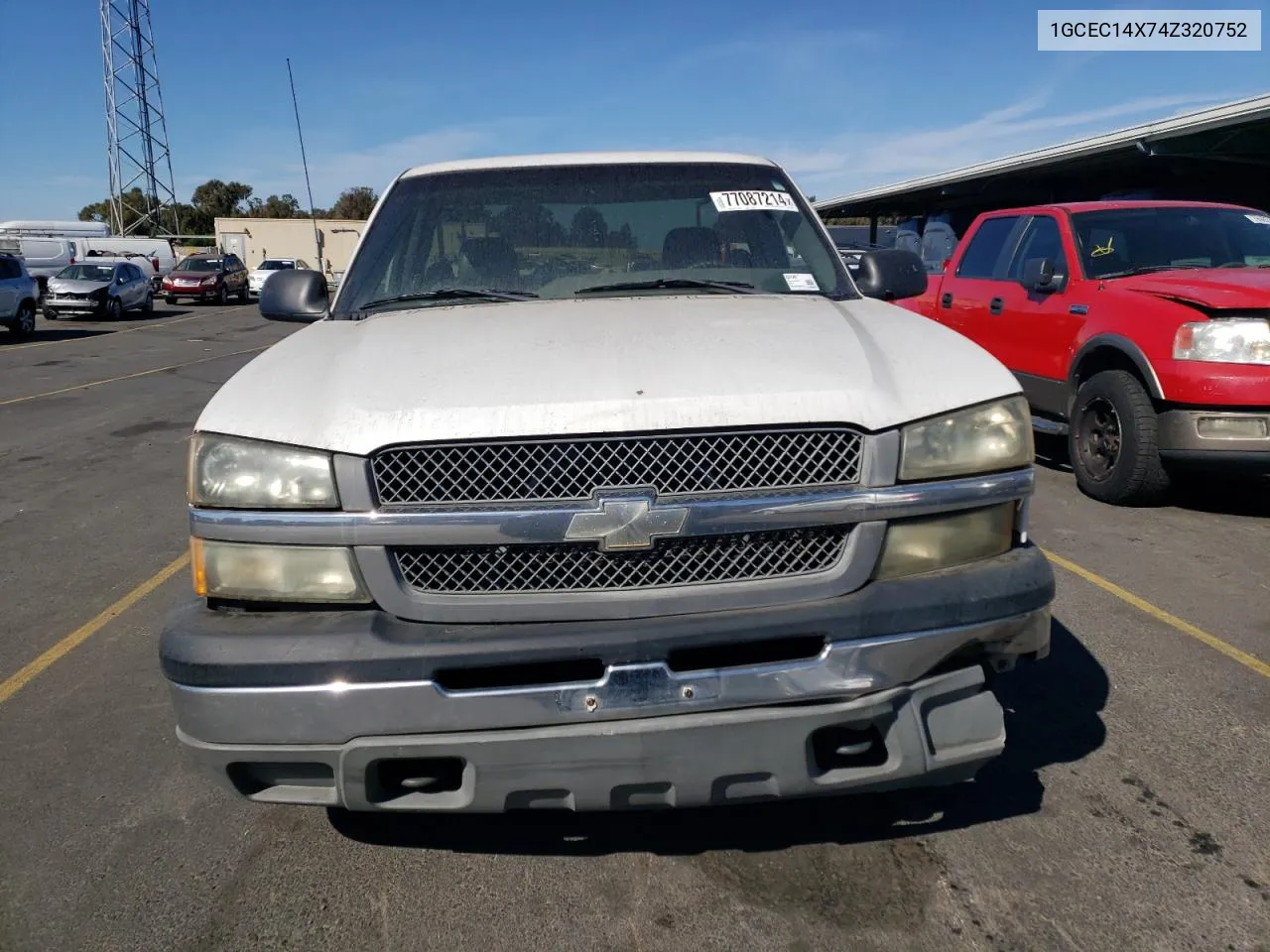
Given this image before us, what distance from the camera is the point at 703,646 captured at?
7.32 feet

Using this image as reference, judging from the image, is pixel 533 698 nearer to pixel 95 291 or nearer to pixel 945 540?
pixel 945 540

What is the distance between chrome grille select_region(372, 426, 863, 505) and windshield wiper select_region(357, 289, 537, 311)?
1213 mm

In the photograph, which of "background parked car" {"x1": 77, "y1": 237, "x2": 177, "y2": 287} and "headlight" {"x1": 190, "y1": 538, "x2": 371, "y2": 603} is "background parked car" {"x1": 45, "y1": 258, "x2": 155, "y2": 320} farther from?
"headlight" {"x1": 190, "y1": 538, "x2": 371, "y2": 603}

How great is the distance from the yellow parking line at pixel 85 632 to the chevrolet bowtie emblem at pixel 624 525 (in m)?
2.85

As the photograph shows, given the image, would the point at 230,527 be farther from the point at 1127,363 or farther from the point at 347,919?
the point at 1127,363

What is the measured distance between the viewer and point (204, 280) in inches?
1403

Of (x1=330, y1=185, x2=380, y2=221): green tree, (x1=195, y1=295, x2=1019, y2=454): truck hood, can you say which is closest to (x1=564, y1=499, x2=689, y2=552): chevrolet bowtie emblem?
(x1=195, y1=295, x2=1019, y2=454): truck hood

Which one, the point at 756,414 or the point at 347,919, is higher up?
the point at 756,414

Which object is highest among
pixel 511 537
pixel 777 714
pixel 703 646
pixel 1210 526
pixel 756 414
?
pixel 756 414

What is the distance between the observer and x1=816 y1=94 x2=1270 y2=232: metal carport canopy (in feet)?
49.1

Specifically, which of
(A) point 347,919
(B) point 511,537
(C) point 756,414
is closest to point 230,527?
(B) point 511,537

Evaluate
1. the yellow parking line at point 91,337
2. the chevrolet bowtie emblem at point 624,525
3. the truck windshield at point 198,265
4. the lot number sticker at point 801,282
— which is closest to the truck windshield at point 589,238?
the lot number sticker at point 801,282

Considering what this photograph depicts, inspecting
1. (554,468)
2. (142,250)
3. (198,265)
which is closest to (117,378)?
Answer: (554,468)

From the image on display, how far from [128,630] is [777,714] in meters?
3.45
